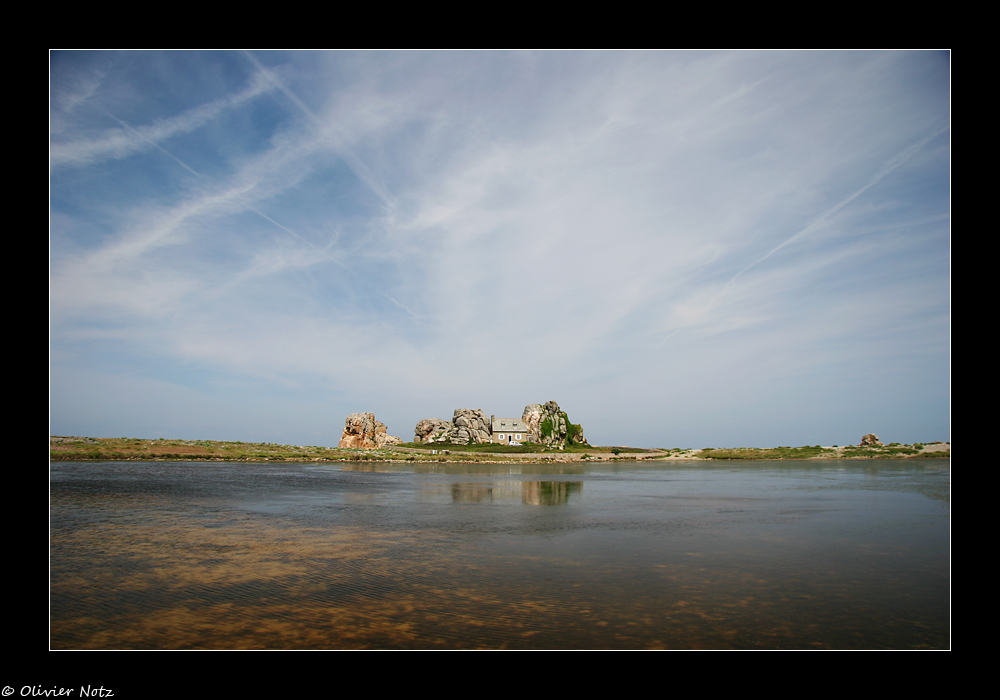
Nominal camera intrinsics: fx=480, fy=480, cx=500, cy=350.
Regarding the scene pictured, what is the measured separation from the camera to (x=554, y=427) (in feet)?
345

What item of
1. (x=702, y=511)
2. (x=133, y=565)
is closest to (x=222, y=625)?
(x=133, y=565)

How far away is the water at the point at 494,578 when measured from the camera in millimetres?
6805

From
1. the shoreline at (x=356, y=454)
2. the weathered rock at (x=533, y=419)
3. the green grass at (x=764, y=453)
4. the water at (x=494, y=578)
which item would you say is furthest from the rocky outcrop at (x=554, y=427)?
the water at (x=494, y=578)

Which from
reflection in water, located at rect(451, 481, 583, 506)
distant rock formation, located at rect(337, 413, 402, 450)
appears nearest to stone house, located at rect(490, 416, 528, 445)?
distant rock formation, located at rect(337, 413, 402, 450)

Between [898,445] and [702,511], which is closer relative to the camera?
[702,511]

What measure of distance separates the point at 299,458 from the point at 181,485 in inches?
1481

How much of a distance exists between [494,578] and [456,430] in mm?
88385

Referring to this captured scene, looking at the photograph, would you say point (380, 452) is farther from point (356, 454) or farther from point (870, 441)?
point (870, 441)

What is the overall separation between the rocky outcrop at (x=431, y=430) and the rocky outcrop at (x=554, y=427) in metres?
20.0

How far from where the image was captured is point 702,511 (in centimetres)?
1927

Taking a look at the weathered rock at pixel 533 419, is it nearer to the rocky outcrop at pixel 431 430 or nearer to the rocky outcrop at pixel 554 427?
the rocky outcrop at pixel 554 427
